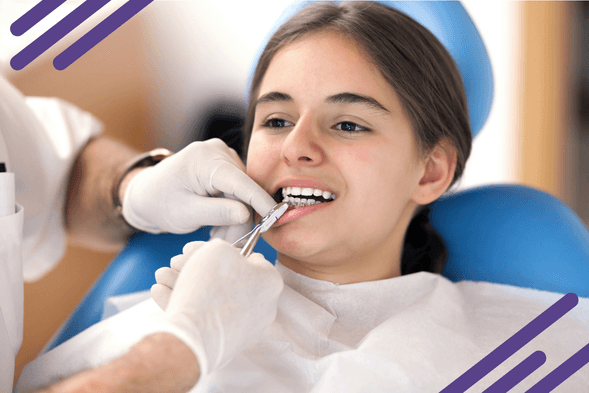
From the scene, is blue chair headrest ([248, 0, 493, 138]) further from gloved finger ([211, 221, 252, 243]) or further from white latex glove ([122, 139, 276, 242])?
gloved finger ([211, 221, 252, 243])

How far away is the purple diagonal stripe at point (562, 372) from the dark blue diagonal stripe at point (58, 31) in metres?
1.34

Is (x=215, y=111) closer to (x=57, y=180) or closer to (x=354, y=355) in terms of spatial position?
(x=57, y=180)

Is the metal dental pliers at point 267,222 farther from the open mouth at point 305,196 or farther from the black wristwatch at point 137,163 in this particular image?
the black wristwatch at point 137,163

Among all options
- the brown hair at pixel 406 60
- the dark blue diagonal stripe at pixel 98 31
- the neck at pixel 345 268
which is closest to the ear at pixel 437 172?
the brown hair at pixel 406 60

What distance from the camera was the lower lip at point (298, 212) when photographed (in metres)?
0.91

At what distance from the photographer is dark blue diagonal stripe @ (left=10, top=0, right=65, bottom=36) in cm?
104

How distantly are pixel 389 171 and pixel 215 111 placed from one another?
763 mm

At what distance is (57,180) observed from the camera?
1258 millimetres

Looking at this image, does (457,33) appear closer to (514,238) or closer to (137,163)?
(514,238)

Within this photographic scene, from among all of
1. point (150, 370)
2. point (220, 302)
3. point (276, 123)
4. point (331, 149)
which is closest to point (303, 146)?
point (331, 149)

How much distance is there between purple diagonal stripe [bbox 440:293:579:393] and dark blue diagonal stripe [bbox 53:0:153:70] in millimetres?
1191

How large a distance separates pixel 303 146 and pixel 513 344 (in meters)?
0.64

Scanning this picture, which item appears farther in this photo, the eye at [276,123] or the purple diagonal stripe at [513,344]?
the eye at [276,123]

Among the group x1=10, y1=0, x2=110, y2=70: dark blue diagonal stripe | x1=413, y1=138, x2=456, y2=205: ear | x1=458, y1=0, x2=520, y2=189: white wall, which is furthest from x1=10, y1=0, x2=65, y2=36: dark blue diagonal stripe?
x1=458, y1=0, x2=520, y2=189: white wall
